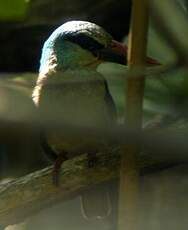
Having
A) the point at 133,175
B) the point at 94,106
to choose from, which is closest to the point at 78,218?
the point at 94,106

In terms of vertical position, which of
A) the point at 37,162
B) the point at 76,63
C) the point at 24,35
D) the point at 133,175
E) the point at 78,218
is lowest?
the point at 37,162

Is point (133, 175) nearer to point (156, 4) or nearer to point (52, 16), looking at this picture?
point (156, 4)

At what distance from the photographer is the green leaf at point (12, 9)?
836 mm

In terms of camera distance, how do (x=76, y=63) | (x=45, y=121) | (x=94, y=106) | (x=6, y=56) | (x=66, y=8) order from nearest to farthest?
(x=45, y=121), (x=94, y=106), (x=76, y=63), (x=66, y=8), (x=6, y=56)

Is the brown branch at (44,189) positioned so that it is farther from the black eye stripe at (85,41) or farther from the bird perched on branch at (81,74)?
the black eye stripe at (85,41)

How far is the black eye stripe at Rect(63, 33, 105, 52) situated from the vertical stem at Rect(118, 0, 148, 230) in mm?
1284

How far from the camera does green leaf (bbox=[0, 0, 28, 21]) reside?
0.84 m

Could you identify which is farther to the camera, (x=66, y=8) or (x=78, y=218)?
(x=66, y=8)

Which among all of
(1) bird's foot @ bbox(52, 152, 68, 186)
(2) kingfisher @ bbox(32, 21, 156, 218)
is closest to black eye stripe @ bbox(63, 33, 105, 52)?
(2) kingfisher @ bbox(32, 21, 156, 218)

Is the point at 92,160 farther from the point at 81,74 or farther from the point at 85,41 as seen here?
the point at 85,41

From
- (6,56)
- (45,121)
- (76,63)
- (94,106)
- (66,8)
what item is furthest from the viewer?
(6,56)

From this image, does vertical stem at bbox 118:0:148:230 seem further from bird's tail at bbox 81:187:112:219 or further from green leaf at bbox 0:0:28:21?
bird's tail at bbox 81:187:112:219

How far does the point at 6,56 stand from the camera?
3373 millimetres

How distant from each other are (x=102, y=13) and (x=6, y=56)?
1.69ft
